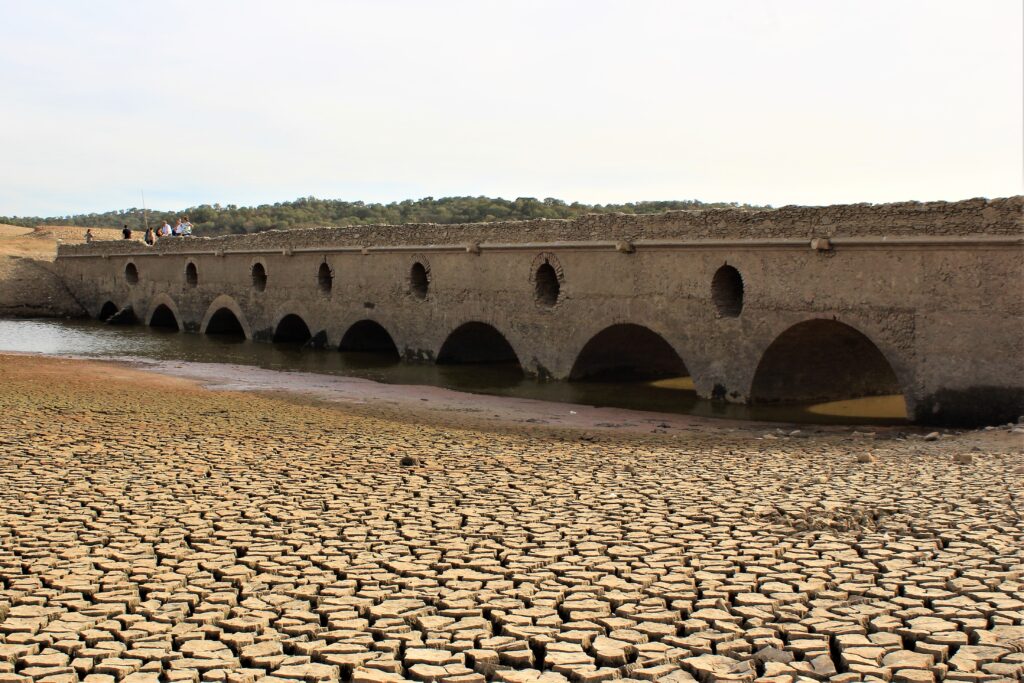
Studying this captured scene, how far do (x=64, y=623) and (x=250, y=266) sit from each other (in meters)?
22.7

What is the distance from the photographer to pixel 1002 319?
12305mm

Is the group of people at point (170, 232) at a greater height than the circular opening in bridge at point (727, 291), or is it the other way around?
the group of people at point (170, 232)

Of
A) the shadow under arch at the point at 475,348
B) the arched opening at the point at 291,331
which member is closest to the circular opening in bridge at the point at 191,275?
the arched opening at the point at 291,331

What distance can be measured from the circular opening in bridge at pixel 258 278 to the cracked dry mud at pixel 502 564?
17.3 metres

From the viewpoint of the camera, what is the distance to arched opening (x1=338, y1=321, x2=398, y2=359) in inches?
978

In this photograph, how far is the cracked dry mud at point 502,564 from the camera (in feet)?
15.7

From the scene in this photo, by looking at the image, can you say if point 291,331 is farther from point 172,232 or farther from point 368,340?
point 172,232

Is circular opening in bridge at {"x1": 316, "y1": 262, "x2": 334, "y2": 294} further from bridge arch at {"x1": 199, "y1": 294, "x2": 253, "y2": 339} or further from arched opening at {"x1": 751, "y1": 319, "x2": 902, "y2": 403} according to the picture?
arched opening at {"x1": 751, "y1": 319, "x2": 902, "y2": 403}

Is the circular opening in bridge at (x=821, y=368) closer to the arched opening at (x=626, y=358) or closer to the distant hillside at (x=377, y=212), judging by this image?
the arched opening at (x=626, y=358)

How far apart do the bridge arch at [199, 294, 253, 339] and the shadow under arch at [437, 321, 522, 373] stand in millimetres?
8042

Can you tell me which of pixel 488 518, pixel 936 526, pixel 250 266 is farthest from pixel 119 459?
pixel 250 266

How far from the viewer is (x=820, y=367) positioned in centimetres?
1593

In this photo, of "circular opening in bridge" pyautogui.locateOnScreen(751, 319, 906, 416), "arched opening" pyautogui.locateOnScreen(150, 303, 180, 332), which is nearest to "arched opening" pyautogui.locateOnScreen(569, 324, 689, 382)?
"circular opening in bridge" pyautogui.locateOnScreen(751, 319, 906, 416)

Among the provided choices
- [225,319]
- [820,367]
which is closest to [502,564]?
[820,367]
